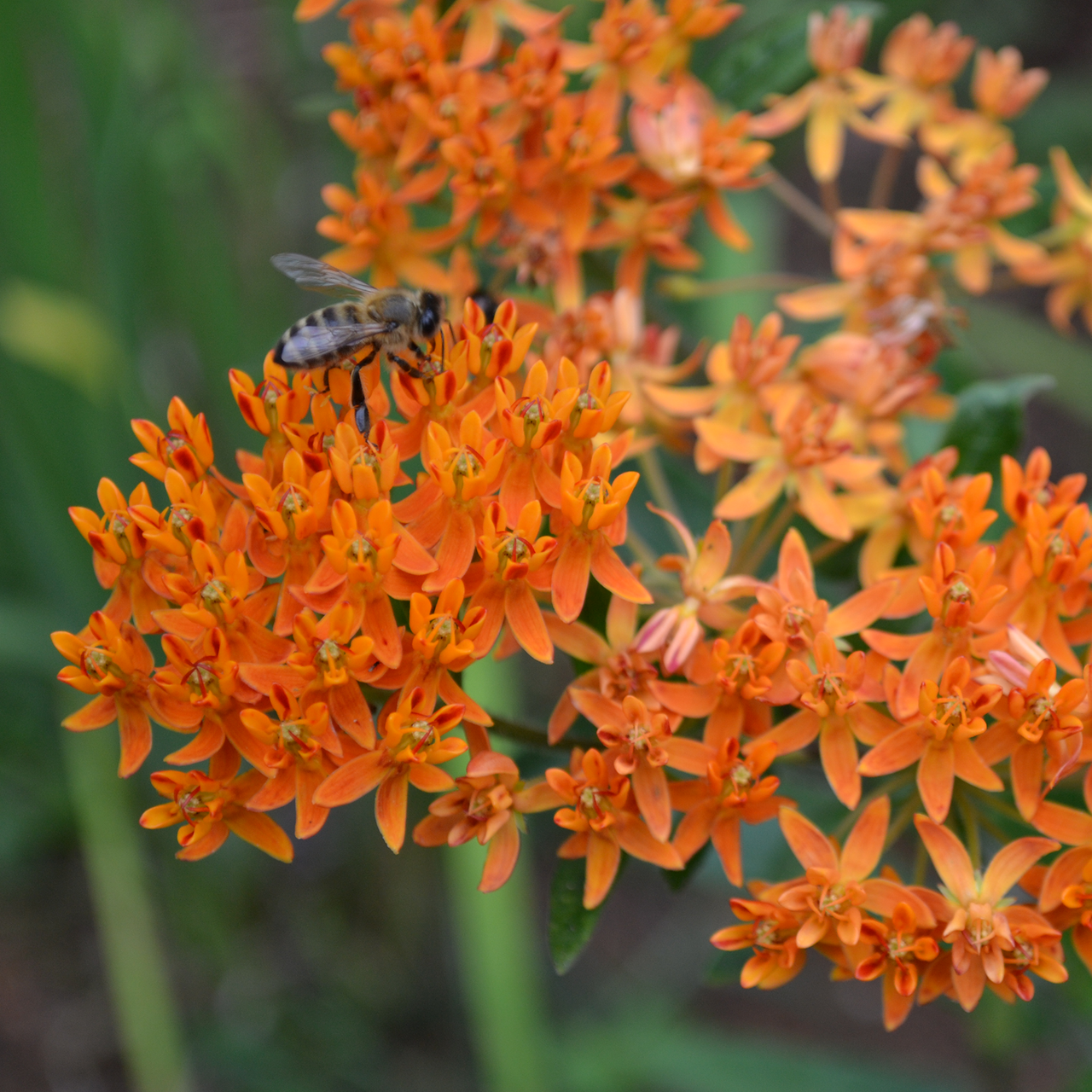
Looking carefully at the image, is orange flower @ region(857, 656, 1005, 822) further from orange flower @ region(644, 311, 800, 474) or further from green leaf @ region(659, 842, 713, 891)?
orange flower @ region(644, 311, 800, 474)

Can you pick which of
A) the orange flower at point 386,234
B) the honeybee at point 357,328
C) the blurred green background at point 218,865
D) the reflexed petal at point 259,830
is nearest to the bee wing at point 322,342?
the honeybee at point 357,328

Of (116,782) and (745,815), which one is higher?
(745,815)

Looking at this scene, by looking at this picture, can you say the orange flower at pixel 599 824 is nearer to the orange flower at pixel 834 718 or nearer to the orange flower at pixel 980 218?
the orange flower at pixel 834 718

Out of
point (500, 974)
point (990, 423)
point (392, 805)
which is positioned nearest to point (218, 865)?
point (500, 974)

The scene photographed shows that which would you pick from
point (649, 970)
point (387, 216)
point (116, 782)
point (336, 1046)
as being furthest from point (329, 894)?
point (387, 216)

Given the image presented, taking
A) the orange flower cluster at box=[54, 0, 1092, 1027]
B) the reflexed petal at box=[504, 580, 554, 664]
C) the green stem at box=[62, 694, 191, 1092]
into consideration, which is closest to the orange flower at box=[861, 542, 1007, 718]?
the orange flower cluster at box=[54, 0, 1092, 1027]

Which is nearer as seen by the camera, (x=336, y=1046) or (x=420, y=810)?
(x=420, y=810)

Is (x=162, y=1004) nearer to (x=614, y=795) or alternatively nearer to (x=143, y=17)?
(x=614, y=795)
